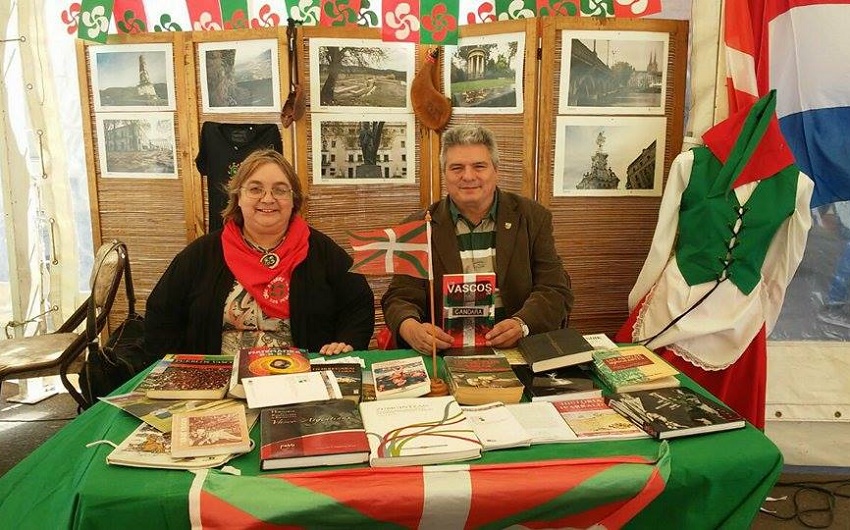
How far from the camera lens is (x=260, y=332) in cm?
219

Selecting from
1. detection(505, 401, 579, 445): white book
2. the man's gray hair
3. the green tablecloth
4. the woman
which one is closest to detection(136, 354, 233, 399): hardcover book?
the green tablecloth

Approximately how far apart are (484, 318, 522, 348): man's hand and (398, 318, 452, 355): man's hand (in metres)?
0.13

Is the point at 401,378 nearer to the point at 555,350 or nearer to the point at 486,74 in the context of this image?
the point at 555,350

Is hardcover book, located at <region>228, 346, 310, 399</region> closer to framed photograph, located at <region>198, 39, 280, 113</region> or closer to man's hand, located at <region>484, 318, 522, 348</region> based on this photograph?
man's hand, located at <region>484, 318, 522, 348</region>

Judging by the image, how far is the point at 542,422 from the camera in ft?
4.53

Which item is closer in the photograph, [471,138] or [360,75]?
[471,138]

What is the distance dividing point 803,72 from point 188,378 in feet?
8.52

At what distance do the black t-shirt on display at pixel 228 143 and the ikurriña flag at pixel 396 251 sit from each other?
167cm

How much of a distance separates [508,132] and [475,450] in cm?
212

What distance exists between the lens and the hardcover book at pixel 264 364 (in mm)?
1543

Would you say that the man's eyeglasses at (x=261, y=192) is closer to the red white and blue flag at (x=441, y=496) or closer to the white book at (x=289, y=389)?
the white book at (x=289, y=389)

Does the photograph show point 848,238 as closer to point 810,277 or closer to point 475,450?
point 810,277

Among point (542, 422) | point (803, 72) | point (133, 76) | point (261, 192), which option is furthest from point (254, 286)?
point (803, 72)

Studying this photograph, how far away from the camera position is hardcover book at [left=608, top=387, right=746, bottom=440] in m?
1.33
